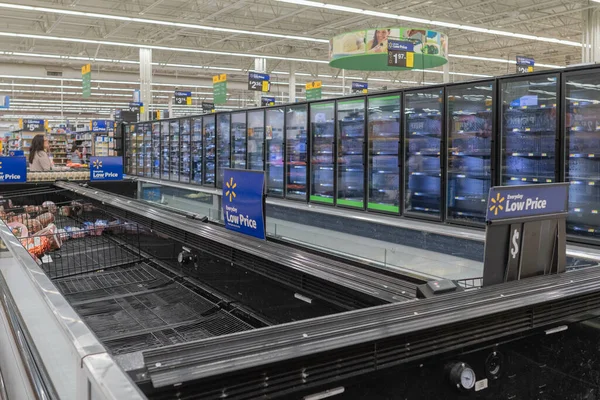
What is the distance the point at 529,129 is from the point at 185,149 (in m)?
8.25

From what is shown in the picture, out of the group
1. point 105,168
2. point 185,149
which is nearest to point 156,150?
point 185,149

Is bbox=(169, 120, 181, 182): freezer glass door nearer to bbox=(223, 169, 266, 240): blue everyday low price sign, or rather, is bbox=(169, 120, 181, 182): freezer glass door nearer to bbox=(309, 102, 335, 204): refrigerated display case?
bbox=(309, 102, 335, 204): refrigerated display case

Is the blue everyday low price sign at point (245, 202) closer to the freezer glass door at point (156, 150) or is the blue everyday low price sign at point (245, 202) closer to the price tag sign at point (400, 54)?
the price tag sign at point (400, 54)

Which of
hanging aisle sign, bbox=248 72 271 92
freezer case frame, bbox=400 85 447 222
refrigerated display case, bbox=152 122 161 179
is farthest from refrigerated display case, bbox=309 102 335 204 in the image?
hanging aisle sign, bbox=248 72 271 92

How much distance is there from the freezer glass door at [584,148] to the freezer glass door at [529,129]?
0.73 ft

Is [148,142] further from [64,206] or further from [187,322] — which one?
[187,322]

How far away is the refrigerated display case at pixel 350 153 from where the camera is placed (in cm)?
721

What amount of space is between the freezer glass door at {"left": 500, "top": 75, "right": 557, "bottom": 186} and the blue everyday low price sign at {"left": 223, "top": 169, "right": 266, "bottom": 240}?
→ 3521 mm

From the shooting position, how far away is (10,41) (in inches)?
807

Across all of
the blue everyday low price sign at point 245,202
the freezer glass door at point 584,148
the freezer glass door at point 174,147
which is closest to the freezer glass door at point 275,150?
the freezer glass door at point 174,147

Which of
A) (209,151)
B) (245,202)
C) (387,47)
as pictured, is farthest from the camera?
(209,151)

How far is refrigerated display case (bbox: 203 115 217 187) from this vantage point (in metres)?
10.8

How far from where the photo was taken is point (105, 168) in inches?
296

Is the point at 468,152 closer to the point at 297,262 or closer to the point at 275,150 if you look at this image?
the point at 275,150
